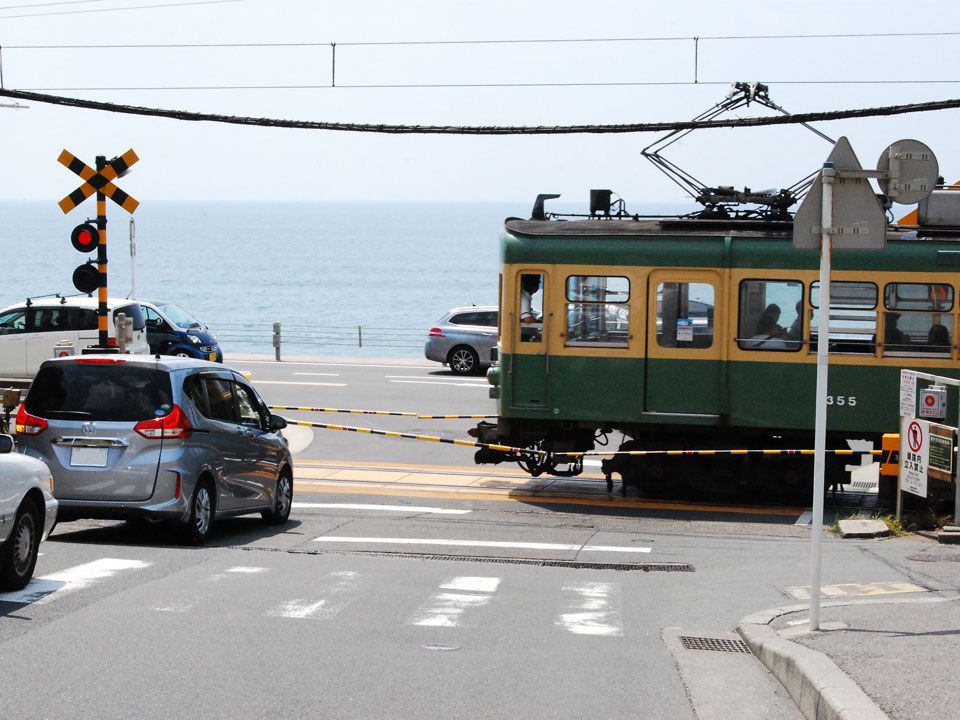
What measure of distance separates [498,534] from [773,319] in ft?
15.0

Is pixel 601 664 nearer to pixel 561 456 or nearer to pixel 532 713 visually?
pixel 532 713

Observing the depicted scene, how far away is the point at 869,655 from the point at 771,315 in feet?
30.2

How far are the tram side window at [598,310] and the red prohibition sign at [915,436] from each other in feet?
12.2

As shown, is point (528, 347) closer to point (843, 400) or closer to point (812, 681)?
point (843, 400)

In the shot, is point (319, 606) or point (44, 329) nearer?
point (319, 606)

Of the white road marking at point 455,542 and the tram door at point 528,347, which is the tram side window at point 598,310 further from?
the white road marking at point 455,542

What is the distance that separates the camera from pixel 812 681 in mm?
7184

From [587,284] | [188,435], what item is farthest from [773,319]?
[188,435]

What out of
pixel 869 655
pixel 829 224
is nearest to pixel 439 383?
pixel 829 224

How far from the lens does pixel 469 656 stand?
8.41 m

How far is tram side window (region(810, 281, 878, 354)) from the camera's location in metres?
16.4

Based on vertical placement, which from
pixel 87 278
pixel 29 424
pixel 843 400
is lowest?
pixel 29 424

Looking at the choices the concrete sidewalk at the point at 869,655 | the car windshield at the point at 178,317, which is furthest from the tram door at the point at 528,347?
the car windshield at the point at 178,317

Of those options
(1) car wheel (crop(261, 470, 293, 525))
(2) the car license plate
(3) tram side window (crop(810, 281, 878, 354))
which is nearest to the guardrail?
(3) tram side window (crop(810, 281, 878, 354))
